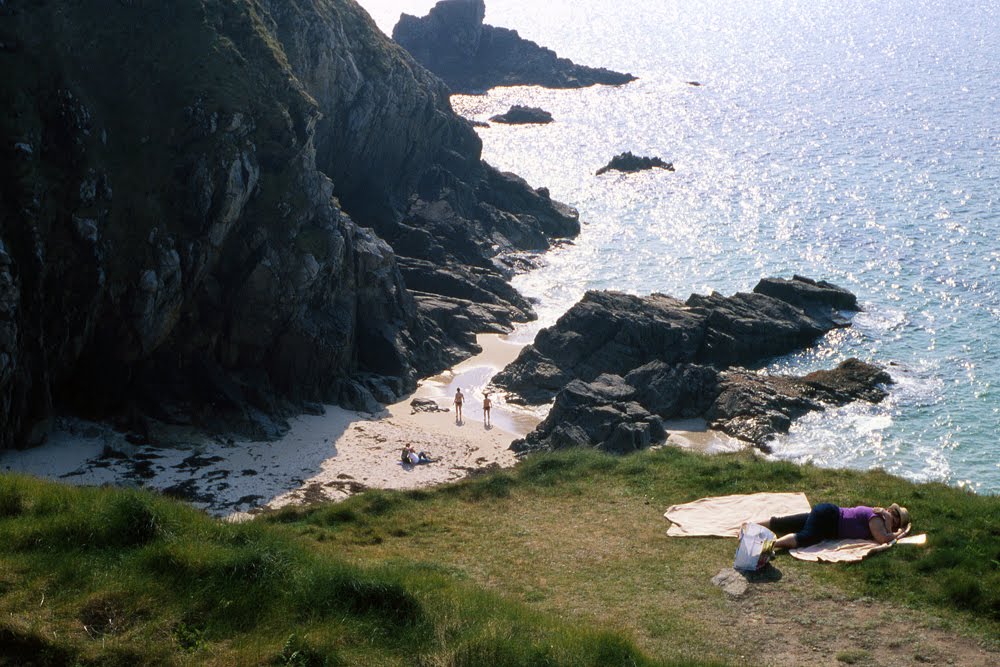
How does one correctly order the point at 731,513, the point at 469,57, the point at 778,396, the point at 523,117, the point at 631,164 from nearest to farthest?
1. the point at 731,513
2. the point at 778,396
3. the point at 631,164
4. the point at 523,117
5. the point at 469,57

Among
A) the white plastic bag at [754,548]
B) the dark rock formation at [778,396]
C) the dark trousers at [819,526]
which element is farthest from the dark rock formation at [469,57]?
the white plastic bag at [754,548]

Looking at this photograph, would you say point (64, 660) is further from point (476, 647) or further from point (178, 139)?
point (178, 139)

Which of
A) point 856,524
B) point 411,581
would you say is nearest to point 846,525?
point 856,524

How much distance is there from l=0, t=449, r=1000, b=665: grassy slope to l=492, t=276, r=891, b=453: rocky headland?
13.8 meters

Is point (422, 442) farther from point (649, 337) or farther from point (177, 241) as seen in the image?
point (649, 337)

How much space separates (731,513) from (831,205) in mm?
57664

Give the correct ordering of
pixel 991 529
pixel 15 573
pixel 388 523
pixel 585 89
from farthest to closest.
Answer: pixel 585 89 → pixel 388 523 → pixel 991 529 → pixel 15 573

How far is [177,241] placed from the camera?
33.7m

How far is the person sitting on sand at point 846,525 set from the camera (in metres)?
16.3

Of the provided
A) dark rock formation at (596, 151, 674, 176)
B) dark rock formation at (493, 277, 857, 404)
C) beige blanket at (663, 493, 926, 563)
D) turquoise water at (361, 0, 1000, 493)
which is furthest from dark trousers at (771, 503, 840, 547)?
dark rock formation at (596, 151, 674, 176)

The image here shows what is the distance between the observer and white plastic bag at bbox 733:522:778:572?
15.8 meters

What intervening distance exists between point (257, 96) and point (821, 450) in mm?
26481

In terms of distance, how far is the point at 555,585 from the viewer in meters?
16.2

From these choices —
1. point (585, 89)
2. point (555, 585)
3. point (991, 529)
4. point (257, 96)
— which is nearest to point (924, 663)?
point (991, 529)
